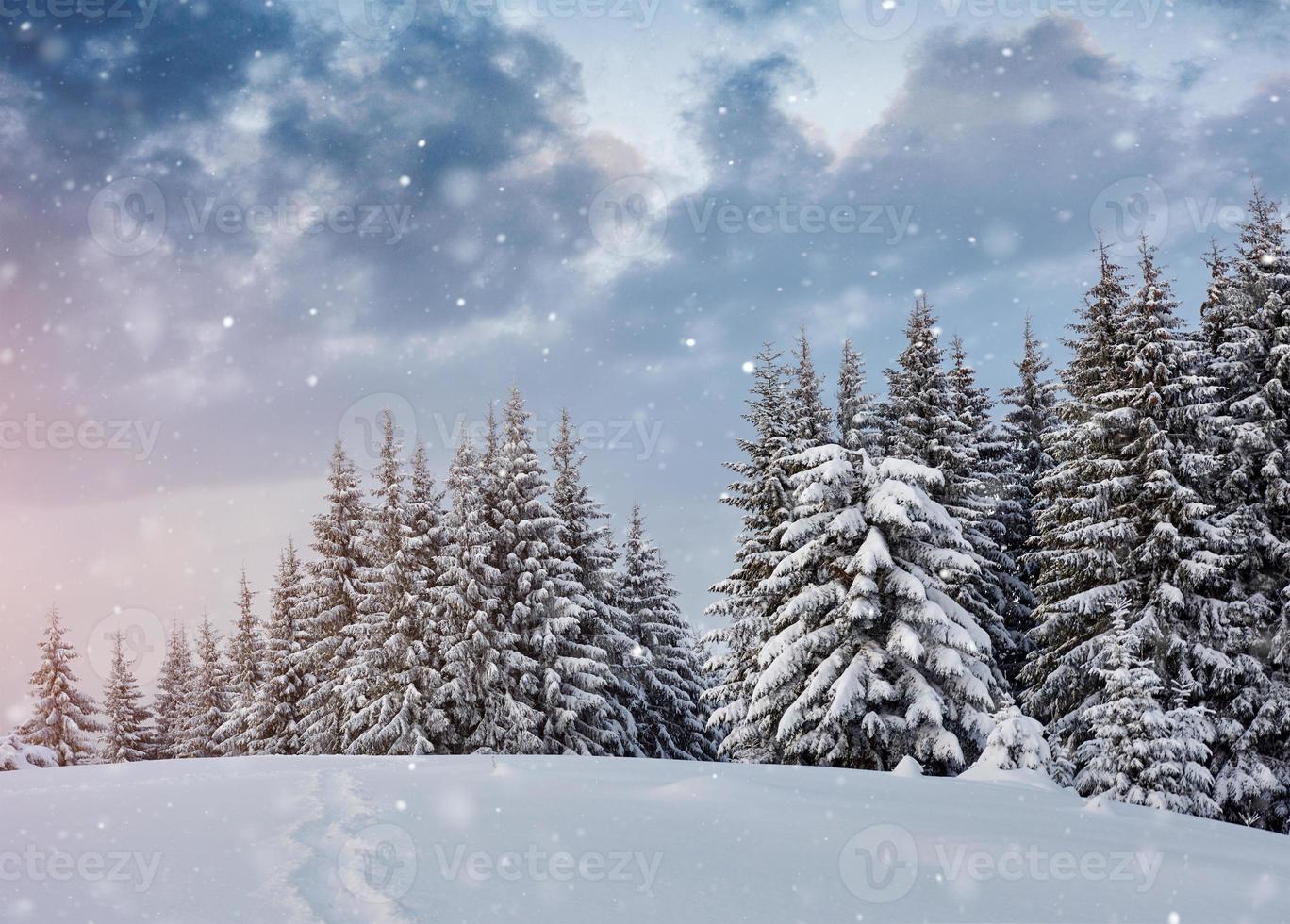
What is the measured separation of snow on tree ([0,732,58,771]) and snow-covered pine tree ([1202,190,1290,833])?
36332 mm

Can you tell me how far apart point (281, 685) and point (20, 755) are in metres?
10.1

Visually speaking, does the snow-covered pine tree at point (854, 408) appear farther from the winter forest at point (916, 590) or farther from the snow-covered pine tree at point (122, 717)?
the snow-covered pine tree at point (122, 717)

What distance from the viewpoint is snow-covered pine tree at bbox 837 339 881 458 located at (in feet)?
82.0

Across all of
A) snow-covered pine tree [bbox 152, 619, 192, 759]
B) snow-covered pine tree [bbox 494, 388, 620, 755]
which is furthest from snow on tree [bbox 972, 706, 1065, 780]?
snow-covered pine tree [bbox 152, 619, 192, 759]

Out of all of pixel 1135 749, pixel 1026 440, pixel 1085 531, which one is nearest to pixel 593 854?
pixel 1135 749

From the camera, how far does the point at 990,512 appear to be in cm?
2341

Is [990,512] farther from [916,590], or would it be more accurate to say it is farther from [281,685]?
[281,685]

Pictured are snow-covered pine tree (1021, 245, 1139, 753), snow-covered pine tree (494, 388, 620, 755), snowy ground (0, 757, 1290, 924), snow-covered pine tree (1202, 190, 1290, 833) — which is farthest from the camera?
snow-covered pine tree (494, 388, 620, 755)

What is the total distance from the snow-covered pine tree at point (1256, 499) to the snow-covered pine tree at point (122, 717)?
158ft

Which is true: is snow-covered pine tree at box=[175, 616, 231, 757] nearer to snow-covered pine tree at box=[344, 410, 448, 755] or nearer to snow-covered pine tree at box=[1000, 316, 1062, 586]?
snow-covered pine tree at box=[344, 410, 448, 755]
